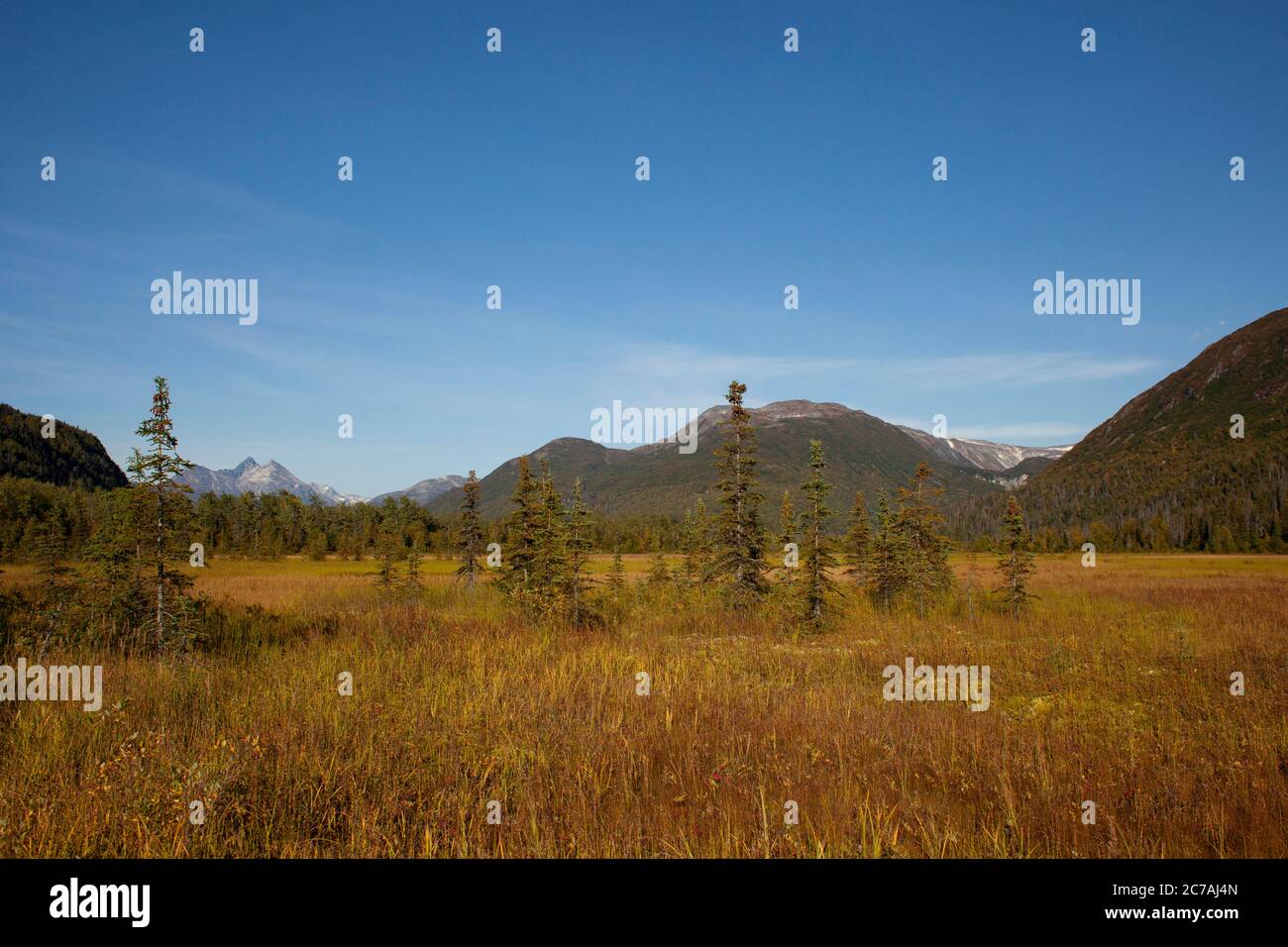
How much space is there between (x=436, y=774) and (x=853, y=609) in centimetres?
1654

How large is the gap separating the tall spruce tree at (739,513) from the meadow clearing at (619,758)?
20.7 feet

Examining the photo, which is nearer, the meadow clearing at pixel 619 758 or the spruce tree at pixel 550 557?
the meadow clearing at pixel 619 758

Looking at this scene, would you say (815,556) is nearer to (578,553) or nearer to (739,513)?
(739,513)

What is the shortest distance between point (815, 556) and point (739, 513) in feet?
8.82

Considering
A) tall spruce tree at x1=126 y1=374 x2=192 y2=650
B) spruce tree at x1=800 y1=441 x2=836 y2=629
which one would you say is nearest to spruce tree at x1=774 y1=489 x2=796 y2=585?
spruce tree at x1=800 y1=441 x2=836 y2=629

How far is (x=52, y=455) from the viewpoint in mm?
145375

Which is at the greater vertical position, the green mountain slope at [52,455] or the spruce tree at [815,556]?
the green mountain slope at [52,455]

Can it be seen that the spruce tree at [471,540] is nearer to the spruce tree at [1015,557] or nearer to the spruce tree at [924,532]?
the spruce tree at [924,532]

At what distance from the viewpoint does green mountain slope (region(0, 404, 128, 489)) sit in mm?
125875

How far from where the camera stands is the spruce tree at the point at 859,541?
861 inches

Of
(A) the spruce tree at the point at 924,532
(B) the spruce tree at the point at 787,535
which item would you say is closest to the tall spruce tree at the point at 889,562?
(A) the spruce tree at the point at 924,532

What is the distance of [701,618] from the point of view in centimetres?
1529

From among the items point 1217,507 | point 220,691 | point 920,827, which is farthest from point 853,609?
point 1217,507

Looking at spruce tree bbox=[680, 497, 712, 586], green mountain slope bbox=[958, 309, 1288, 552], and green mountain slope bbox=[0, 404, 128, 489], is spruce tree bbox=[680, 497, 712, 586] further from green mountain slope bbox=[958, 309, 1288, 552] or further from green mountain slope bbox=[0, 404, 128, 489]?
green mountain slope bbox=[0, 404, 128, 489]
